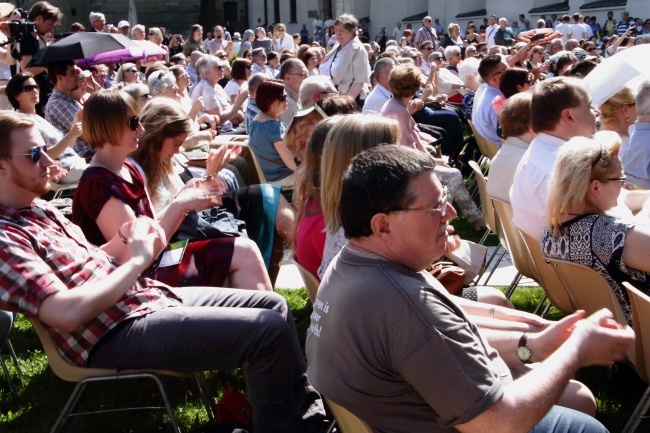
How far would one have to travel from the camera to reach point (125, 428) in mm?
3477

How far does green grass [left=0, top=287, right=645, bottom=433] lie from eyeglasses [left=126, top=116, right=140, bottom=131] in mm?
1306

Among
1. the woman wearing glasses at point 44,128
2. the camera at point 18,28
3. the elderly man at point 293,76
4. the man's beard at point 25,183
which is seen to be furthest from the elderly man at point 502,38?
the man's beard at point 25,183

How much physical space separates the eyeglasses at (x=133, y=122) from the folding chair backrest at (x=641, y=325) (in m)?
2.28

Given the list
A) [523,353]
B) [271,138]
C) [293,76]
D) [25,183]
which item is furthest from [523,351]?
[293,76]

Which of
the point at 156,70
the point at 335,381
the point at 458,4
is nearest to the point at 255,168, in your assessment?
the point at 156,70

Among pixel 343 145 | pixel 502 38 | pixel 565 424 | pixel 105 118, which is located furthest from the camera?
pixel 502 38

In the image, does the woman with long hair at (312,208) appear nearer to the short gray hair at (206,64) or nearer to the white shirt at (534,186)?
the white shirt at (534,186)

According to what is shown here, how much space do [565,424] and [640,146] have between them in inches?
113

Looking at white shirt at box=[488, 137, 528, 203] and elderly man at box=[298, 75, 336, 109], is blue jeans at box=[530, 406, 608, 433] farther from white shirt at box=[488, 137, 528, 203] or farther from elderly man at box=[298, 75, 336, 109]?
elderly man at box=[298, 75, 336, 109]

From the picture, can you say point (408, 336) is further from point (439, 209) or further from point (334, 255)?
point (334, 255)

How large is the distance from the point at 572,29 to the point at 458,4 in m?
12.3

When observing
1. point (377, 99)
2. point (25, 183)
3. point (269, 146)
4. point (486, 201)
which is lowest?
point (486, 201)

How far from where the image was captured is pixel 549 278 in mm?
3584

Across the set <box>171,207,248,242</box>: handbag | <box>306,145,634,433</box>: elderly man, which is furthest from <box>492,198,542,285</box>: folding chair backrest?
<box>306,145,634,433</box>: elderly man
